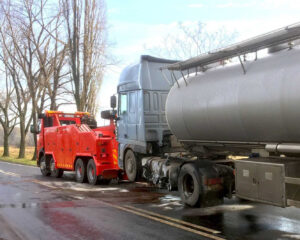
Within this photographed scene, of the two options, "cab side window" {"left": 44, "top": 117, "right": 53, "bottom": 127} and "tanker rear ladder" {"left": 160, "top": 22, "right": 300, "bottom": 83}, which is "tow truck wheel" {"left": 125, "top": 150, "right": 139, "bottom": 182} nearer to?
"tanker rear ladder" {"left": 160, "top": 22, "right": 300, "bottom": 83}

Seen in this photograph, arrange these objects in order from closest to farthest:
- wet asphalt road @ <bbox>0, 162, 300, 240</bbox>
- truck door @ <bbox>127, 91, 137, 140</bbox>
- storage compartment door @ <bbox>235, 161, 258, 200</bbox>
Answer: wet asphalt road @ <bbox>0, 162, 300, 240</bbox> → storage compartment door @ <bbox>235, 161, 258, 200</bbox> → truck door @ <bbox>127, 91, 137, 140</bbox>

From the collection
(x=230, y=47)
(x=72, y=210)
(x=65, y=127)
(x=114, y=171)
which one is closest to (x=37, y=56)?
(x=65, y=127)

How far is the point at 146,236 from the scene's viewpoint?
5.84 metres

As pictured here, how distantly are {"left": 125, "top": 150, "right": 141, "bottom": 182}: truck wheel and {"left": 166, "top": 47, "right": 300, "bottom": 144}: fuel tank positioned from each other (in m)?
2.53

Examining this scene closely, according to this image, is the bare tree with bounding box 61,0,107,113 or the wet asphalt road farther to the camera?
the bare tree with bounding box 61,0,107,113

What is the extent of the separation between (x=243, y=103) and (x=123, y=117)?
5097 mm

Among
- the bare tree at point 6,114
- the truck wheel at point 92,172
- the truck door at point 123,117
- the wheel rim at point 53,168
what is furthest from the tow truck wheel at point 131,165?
the bare tree at point 6,114

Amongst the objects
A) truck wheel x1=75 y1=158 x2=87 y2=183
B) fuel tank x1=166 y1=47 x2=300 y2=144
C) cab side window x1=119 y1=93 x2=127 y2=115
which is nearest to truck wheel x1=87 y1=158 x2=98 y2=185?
truck wheel x1=75 y1=158 x2=87 y2=183

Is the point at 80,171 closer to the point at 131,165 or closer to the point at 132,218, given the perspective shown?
the point at 131,165

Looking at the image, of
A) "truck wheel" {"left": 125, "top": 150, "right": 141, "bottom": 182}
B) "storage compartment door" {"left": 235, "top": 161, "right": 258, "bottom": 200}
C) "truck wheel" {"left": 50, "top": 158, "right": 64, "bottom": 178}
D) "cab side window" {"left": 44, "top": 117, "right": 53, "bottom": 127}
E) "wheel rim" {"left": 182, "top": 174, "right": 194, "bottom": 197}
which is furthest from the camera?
"cab side window" {"left": 44, "top": 117, "right": 53, "bottom": 127}

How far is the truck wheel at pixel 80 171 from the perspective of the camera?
1337 centimetres

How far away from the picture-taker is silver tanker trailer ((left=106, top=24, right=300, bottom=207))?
5750 mm

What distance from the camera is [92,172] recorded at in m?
13.0

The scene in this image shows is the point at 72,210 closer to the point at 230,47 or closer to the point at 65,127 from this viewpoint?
the point at 230,47
